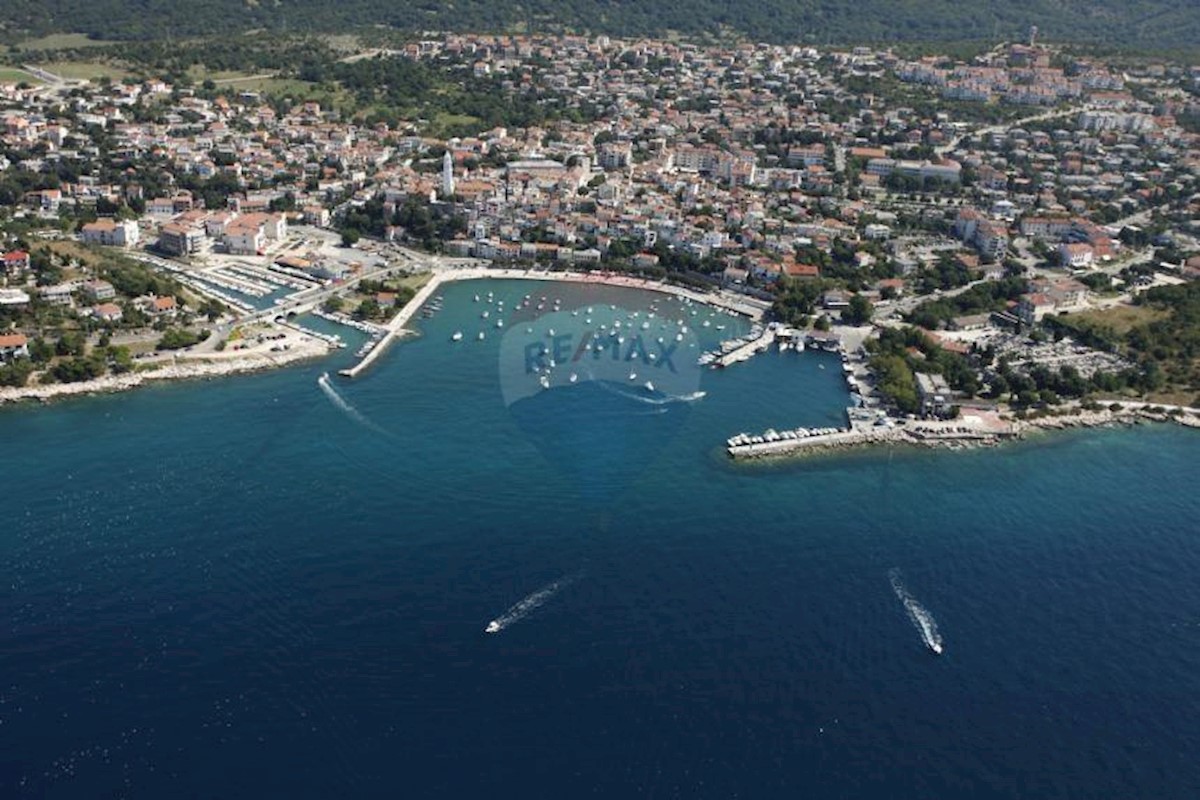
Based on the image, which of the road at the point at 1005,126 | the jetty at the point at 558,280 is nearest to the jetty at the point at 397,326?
the jetty at the point at 558,280

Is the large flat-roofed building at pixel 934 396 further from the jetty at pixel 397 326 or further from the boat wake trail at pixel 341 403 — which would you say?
the jetty at pixel 397 326

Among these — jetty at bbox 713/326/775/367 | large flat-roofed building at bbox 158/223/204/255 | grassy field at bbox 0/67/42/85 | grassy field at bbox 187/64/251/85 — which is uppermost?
grassy field at bbox 187/64/251/85

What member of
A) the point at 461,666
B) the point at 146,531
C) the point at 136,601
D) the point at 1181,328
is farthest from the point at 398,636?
the point at 1181,328

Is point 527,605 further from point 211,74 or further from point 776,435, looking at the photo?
point 211,74

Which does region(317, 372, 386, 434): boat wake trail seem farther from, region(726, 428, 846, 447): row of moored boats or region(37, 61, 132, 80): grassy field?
region(37, 61, 132, 80): grassy field
